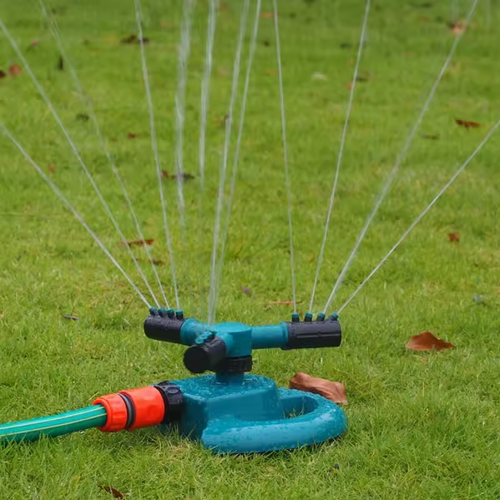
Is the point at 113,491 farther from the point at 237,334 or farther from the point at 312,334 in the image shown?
the point at 312,334

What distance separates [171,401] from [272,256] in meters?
1.98

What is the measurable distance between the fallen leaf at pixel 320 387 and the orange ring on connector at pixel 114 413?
0.67m

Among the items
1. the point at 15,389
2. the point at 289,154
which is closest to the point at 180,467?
the point at 15,389

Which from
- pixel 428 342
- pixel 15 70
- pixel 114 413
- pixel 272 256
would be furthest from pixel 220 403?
pixel 15 70

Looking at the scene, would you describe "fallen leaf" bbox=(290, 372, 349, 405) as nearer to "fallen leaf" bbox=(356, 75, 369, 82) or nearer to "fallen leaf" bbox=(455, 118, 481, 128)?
"fallen leaf" bbox=(455, 118, 481, 128)

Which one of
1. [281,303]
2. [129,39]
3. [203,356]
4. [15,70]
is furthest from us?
[129,39]

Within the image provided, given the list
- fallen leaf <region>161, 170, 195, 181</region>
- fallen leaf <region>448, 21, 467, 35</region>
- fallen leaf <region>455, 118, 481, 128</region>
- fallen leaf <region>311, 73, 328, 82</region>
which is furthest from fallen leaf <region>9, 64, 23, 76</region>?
fallen leaf <region>448, 21, 467, 35</region>

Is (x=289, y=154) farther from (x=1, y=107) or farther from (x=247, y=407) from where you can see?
(x=247, y=407)

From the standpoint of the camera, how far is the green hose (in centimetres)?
244

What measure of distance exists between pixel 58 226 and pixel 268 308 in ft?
4.31

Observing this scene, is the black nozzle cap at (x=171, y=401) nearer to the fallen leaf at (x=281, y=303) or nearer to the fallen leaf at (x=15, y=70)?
the fallen leaf at (x=281, y=303)

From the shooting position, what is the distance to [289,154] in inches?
240

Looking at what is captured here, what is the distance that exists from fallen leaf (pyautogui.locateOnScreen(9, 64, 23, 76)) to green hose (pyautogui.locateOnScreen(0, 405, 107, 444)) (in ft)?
16.4

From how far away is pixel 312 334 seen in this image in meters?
2.76
